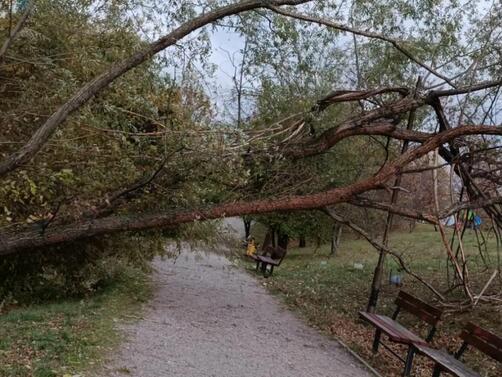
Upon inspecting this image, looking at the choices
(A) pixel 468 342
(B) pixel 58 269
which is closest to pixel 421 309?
(A) pixel 468 342

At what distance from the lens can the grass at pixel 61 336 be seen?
5668 mm

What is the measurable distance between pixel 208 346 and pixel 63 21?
496cm

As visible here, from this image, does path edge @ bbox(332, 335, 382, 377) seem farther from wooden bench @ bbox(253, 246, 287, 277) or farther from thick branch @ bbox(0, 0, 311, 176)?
wooden bench @ bbox(253, 246, 287, 277)

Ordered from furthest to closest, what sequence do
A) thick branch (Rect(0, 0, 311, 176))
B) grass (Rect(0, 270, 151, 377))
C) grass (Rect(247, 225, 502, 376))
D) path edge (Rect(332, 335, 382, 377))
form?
grass (Rect(247, 225, 502, 376)) < path edge (Rect(332, 335, 382, 377)) < thick branch (Rect(0, 0, 311, 176)) < grass (Rect(0, 270, 151, 377))

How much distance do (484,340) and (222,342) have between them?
3357 millimetres

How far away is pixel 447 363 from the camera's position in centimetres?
662

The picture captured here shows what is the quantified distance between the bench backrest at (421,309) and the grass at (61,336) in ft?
14.0

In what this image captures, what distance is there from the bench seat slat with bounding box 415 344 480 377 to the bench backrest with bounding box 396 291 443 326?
3.03ft

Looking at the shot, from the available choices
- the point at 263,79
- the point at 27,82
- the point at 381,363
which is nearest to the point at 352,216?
the point at 263,79

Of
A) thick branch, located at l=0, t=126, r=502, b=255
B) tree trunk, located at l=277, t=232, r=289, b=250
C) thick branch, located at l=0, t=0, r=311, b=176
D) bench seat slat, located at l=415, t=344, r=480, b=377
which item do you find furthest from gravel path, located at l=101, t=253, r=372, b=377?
tree trunk, located at l=277, t=232, r=289, b=250

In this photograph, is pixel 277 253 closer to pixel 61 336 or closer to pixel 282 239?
pixel 282 239

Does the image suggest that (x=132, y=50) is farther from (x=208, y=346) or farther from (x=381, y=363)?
(x=381, y=363)

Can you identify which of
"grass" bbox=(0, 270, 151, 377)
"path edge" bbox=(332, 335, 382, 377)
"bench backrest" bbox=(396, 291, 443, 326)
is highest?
"bench backrest" bbox=(396, 291, 443, 326)

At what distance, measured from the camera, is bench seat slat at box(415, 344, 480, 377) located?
20.8 feet
